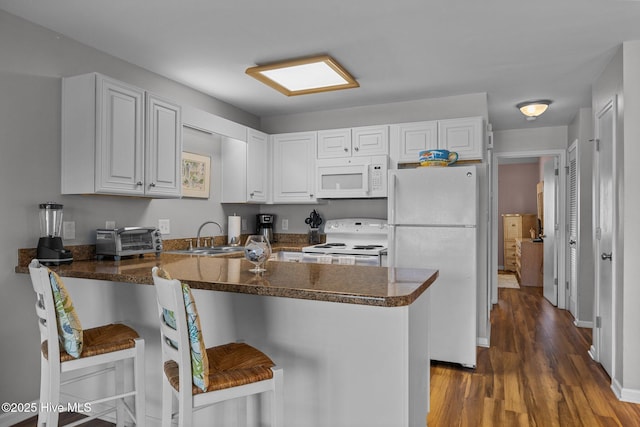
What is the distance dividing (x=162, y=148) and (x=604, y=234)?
11.0 ft

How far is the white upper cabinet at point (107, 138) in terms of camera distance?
268 cm

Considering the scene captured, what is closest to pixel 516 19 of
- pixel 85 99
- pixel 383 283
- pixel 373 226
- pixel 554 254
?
pixel 383 283

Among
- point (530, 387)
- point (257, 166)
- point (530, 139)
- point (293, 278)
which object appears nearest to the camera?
point (293, 278)

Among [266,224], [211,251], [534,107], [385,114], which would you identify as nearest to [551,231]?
[534,107]

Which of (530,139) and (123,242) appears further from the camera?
(530,139)

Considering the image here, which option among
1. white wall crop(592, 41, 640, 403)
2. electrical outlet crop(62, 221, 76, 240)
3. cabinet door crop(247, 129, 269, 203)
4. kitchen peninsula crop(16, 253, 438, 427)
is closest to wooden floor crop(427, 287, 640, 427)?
white wall crop(592, 41, 640, 403)

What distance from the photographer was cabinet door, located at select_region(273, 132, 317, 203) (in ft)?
14.9

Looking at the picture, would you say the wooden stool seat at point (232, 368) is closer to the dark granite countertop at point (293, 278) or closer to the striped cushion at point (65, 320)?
the dark granite countertop at point (293, 278)

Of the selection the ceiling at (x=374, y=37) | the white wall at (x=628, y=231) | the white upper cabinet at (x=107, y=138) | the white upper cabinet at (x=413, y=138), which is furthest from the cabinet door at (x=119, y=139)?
the white wall at (x=628, y=231)

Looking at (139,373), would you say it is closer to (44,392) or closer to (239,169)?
(44,392)

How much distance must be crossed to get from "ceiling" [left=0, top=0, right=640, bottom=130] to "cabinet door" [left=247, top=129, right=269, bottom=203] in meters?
0.61

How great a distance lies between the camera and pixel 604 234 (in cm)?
323

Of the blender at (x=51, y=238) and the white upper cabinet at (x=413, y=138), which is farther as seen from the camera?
the white upper cabinet at (x=413, y=138)

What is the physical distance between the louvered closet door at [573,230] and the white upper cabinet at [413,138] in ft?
6.61
